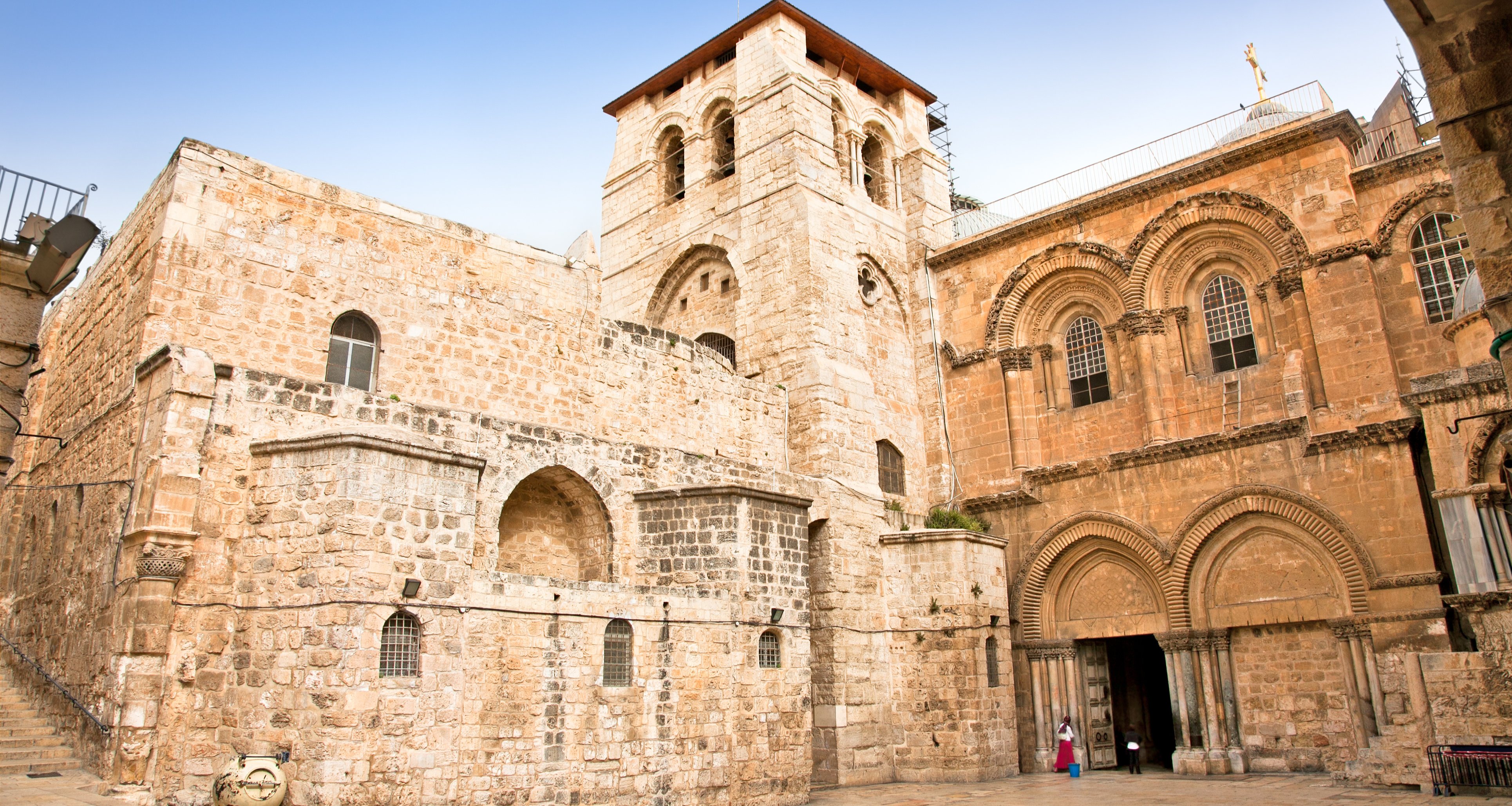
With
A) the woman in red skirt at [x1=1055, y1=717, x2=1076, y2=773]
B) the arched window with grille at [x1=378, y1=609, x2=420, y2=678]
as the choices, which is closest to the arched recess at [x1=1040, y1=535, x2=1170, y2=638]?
the woman in red skirt at [x1=1055, y1=717, x2=1076, y2=773]

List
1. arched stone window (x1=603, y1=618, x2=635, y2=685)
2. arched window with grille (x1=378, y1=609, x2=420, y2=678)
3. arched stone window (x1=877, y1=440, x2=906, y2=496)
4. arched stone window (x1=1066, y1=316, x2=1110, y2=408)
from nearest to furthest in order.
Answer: arched window with grille (x1=378, y1=609, x2=420, y2=678) < arched stone window (x1=603, y1=618, x2=635, y2=685) < arched stone window (x1=1066, y1=316, x2=1110, y2=408) < arched stone window (x1=877, y1=440, x2=906, y2=496)

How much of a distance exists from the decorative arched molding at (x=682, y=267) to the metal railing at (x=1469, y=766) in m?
12.7

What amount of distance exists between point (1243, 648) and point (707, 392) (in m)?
8.96

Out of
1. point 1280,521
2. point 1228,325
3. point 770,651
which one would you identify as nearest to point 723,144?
point 1228,325

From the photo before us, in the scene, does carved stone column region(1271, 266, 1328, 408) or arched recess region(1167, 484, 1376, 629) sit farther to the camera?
carved stone column region(1271, 266, 1328, 408)

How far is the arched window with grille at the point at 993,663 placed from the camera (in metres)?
16.0

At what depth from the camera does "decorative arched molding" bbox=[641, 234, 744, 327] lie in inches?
771

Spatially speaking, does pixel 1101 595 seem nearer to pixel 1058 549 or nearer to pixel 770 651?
pixel 1058 549

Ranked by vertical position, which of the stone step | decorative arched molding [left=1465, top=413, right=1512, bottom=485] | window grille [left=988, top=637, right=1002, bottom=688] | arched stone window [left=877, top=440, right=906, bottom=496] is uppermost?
arched stone window [left=877, top=440, right=906, bottom=496]

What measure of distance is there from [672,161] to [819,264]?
592cm

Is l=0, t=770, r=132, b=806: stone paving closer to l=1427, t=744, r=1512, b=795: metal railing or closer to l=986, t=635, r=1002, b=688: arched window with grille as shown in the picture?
l=986, t=635, r=1002, b=688: arched window with grille

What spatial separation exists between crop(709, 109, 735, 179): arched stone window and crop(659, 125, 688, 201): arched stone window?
3.08 feet

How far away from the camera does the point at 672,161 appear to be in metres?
22.2

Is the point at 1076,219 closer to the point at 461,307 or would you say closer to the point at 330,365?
the point at 461,307
